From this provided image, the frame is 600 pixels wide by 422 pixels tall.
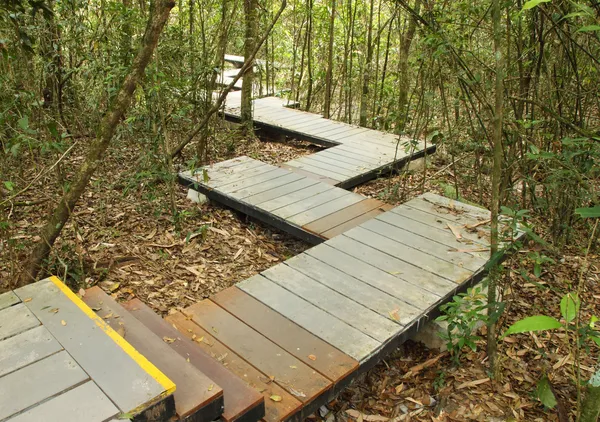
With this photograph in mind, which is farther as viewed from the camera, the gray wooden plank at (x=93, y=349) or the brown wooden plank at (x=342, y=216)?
the brown wooden plank at (x=342, y=216)

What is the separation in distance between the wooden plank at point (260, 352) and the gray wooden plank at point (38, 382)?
90 cm

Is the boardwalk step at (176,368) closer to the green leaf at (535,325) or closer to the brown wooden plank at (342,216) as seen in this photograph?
the green leaf at (535,325)

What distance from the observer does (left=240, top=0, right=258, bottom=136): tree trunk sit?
6.10 m

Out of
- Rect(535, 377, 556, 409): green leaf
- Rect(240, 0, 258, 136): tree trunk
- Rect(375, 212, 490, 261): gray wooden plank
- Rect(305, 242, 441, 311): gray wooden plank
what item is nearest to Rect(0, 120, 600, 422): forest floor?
Rect(535, 377, 556, 409): green leaf

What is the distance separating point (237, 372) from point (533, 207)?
3.18 metres

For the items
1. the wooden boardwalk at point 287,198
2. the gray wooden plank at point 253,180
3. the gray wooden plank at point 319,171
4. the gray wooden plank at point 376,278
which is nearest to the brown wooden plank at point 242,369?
the gray wooden plank at point 376,278

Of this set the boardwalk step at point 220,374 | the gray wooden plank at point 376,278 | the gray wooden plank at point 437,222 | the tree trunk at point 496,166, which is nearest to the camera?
the boardwalk step at point 220,374

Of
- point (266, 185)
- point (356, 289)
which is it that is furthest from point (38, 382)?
point (266, 185)

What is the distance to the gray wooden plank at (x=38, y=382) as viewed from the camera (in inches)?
67.3

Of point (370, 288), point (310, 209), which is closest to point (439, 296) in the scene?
point (370, 288)

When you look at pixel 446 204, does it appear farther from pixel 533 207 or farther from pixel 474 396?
pixel 474 396

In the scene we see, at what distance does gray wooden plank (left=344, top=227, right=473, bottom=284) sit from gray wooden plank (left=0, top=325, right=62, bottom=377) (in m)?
2.30

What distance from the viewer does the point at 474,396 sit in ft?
9.15

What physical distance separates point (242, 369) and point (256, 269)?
159 cm
